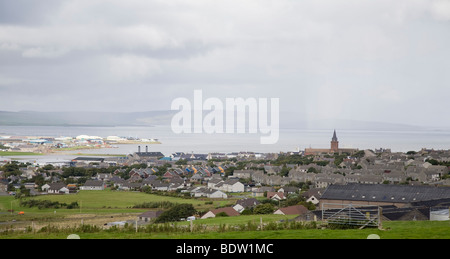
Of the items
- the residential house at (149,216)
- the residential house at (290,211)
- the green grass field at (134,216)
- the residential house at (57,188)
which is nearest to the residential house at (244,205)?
the green grass field at (134,216)

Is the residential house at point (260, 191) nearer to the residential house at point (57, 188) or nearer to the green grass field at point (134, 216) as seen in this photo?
the green grass field at point (134, 216)

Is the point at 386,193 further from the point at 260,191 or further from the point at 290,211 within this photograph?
the point at 260,191

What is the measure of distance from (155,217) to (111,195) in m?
6.68

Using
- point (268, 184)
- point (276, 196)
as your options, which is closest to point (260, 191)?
point (276, 196)

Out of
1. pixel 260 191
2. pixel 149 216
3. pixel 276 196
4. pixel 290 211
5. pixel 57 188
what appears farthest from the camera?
pixel 260 191

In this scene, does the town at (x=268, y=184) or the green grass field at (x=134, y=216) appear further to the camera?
the town at (x=268, y=184)

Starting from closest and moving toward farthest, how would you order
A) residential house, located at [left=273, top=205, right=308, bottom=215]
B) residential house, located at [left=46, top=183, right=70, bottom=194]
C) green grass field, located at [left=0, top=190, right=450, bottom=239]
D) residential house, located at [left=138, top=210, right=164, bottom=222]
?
green grass field, located at [left=0, top=190, right=450, bottom=239]
residential house, located at [left=138, top=210, right=164, bottom=222]
residential house, located at [left=273, top=205, right=308, bottom=215]
residential house, located at [left=46, top=183, right=70, bottom=194]

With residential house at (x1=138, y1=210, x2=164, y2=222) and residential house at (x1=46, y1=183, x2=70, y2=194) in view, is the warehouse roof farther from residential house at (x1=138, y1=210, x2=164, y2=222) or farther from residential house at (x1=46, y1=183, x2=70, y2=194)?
residential house at (x1=46, y1=183, x2=70, y2=194)

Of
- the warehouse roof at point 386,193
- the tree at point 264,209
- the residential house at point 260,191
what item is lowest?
the residential house at point 260,191

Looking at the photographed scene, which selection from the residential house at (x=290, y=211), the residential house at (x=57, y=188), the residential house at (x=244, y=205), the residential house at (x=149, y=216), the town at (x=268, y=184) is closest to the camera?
the residential house at (x=149, y=216)

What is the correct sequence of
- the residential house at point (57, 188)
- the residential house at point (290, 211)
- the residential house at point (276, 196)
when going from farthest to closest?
the residential house at point (57, 188) < the residential house at point (276, 196) < the residential house at point (290, 211)

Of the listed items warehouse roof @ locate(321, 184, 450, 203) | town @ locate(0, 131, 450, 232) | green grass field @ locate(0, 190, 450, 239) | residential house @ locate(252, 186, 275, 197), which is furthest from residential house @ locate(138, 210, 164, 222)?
residential house @ locate(252, 186, 275, 197)

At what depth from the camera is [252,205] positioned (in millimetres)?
15477
